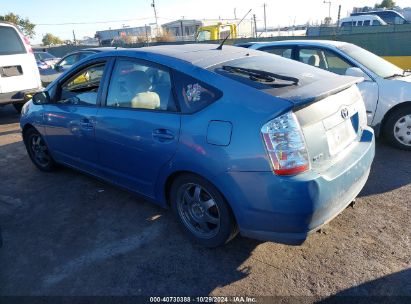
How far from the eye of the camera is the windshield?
538 centimetres

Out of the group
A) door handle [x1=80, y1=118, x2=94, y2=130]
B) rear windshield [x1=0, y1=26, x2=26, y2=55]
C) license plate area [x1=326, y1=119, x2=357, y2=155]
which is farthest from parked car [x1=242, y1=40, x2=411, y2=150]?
rear windshield [x1=0, y1=26, x2=26, y2=55]

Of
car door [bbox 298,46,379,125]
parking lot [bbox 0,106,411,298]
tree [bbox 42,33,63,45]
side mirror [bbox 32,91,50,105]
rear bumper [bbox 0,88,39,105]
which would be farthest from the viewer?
tree [bbox 42,33,63,45]

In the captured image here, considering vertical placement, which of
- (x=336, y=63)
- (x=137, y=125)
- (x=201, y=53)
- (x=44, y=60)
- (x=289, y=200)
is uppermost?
(x=201, y=53)

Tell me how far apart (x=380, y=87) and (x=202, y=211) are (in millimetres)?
3597

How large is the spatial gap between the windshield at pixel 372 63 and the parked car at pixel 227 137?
8.04ft

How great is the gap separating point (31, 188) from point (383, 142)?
202 inches

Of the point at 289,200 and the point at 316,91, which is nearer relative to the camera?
the point at 289,200

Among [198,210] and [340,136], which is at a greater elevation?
[340,136]

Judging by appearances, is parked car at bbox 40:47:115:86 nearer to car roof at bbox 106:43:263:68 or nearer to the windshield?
the windshield

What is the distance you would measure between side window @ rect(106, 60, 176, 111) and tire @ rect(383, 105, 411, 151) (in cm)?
369

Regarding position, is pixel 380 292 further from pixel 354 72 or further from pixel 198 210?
pixel 354 72

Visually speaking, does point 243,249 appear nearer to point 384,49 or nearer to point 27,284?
point 27,284

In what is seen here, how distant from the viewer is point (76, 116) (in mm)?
3998

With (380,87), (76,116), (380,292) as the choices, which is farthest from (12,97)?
(380,292)
